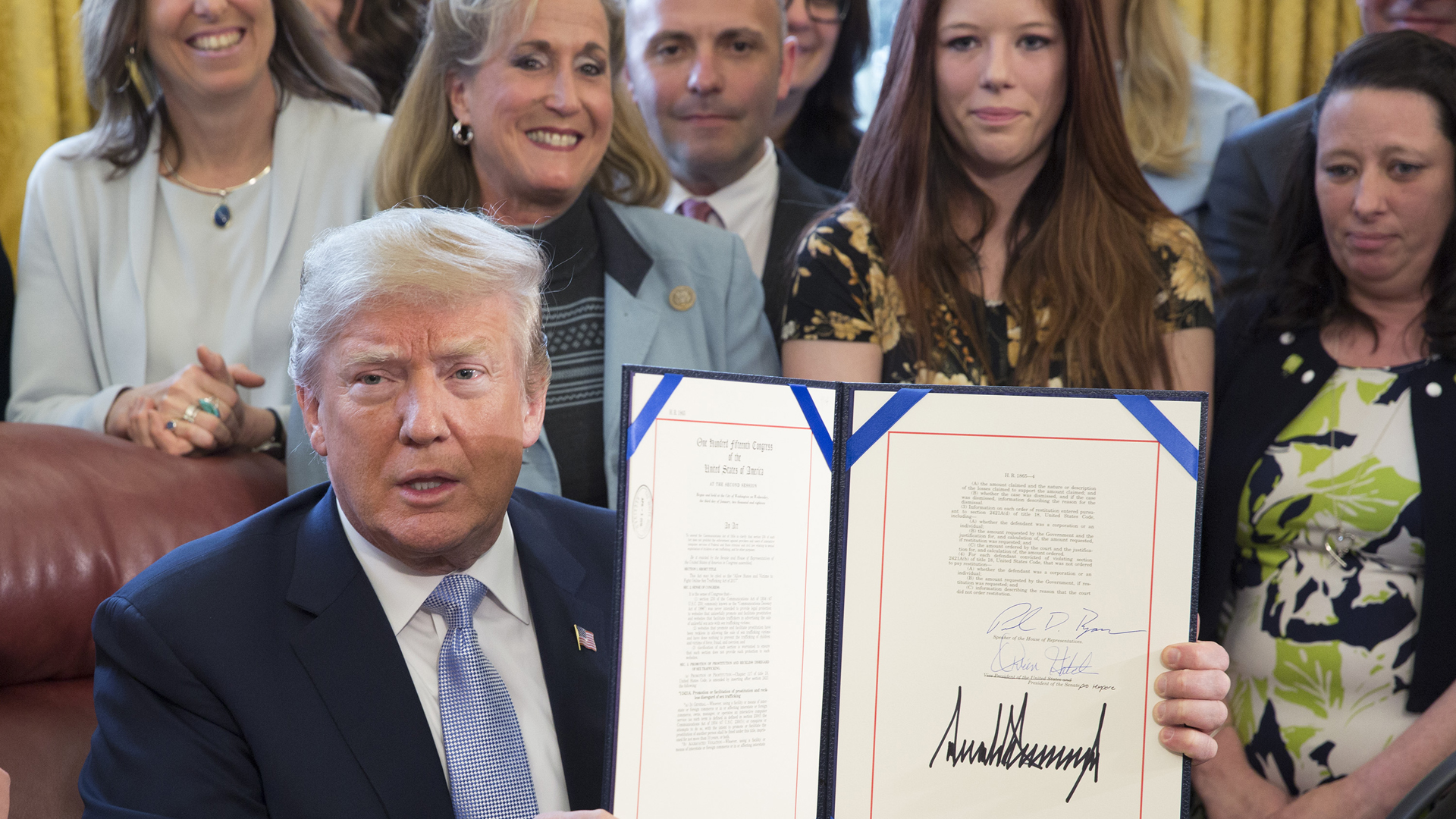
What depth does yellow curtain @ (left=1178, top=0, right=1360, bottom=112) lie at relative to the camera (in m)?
3.75

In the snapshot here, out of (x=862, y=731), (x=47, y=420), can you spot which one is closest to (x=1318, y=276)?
(x=862, y=731)

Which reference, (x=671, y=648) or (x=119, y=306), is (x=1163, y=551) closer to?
(x=671, y=648)

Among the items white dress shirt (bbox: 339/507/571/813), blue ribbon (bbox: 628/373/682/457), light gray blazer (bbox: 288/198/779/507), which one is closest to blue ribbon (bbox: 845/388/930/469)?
blue ribbon (bbox: 628/373/682/457)

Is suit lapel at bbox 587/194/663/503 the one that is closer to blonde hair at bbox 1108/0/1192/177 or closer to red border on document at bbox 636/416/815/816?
red border on document at bbox 636/416/815/816

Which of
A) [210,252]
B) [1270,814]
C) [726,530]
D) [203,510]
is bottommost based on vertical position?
[1270,814]

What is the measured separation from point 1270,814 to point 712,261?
1317mm

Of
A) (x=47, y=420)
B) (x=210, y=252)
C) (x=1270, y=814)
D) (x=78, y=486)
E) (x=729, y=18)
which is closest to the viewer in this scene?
(x=78, y=486)

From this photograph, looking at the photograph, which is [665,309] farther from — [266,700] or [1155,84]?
[1155,84]

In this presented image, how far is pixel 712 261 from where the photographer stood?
2379 millimetres

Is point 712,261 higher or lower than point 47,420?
higher

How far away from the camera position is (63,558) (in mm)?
1766

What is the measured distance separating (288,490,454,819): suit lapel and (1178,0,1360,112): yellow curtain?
3106mm
